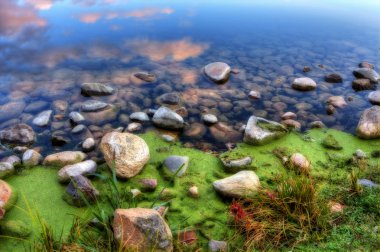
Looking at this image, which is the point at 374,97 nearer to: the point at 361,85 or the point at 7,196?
the point at 361,85

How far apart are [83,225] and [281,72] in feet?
16.0

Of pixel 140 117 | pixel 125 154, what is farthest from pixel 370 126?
pixel 125 154

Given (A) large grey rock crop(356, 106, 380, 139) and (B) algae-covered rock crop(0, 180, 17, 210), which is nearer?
(B) algae-covered rock crop(0, 180, 17, 210)

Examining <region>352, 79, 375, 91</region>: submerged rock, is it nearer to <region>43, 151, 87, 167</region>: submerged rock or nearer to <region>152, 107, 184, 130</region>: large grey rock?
<region>152, 107, 184, 130</region>: large grey rock

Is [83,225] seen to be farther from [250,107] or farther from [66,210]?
[250,107]

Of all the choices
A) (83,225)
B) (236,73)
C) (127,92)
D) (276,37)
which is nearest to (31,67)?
(127,92)

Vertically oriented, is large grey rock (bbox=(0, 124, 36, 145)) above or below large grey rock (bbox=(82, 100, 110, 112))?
below

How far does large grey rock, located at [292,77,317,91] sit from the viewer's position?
6.12 metres

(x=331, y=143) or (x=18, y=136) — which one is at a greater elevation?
(x=331, y=143)

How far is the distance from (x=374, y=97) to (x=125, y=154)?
4331 millimetres

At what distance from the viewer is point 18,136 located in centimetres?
456

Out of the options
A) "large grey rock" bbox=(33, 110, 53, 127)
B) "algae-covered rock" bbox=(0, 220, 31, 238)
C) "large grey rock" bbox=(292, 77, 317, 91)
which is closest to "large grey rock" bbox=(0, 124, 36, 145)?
"large grey rock" bbox=(33, 110, 53, 127)

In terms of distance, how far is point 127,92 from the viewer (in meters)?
5.81

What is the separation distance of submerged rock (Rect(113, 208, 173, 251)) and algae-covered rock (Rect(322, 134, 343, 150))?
105 inches
